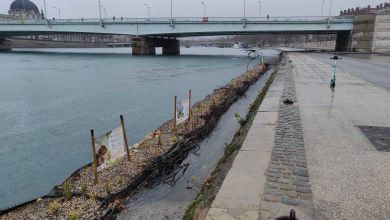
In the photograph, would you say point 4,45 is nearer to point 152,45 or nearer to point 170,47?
point 152,45

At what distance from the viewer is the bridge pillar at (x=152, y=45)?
250 ft

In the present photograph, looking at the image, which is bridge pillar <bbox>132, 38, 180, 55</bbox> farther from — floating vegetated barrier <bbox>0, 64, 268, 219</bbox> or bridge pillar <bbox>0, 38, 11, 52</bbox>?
floating vegetated barrier <bbox>0, 64, 268, 219</bbox>

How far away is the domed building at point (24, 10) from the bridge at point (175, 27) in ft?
365

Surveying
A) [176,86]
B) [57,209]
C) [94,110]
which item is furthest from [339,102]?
[176,86]

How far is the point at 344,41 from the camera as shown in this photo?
74875 millimetres

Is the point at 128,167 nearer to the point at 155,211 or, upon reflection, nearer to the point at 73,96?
the point at 155,211

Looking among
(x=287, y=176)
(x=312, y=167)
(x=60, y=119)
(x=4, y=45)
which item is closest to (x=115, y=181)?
(x=287, y=176)

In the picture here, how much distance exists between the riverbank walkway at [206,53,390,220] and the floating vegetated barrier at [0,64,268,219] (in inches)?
69.7

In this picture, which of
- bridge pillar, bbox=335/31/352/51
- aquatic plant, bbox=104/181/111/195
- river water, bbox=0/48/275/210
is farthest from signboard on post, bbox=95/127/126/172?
bridge pillar, bbox=335/31/352/51

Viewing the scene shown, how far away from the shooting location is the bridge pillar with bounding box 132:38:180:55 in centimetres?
7625

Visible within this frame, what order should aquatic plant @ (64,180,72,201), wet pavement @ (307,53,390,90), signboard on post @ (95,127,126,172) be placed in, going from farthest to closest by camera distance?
1. wet pavement @ (307,53,390,90)
2. signboard on post @ (95,127,126,172)
3. aquatic plant @ (64,180,72,201)

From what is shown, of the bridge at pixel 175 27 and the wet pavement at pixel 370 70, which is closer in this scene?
the wet pavement at pixel 370 70

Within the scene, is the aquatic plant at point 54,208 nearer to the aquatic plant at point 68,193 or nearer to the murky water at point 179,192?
the aquatic plant at point 68,193

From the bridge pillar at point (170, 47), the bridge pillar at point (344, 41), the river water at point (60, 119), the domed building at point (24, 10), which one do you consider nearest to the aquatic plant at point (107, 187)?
the river water at point (60, 119)
